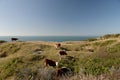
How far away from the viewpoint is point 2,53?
34.8 metres

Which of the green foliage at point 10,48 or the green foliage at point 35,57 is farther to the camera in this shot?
the green foliage at point 10,48

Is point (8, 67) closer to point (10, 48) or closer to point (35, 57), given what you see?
point (35, 57)

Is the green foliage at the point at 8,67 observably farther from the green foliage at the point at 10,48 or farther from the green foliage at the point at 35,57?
the green foliage at the point at 10,48

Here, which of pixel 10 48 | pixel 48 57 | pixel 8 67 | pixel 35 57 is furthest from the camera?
pixel 10 48

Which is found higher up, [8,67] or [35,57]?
[35,57]

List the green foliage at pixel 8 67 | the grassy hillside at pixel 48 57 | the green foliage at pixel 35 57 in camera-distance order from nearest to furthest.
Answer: the grassy hillside at pixel 48 57 → the green foliage at pixel 8 67 → the green foliage at pixel 35 57

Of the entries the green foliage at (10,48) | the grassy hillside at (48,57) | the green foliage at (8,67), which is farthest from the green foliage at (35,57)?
the green foliage at (10,48)

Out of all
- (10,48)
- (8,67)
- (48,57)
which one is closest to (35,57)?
(48,57)

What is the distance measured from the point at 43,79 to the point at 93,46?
955 inches

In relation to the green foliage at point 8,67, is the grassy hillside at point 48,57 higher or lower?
higher

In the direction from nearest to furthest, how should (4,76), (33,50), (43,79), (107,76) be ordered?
1. (107,76)
2. (43,79)
3. (4,76)
4. (33,50)

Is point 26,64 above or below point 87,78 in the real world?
below

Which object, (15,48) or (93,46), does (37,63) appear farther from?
(93,46)

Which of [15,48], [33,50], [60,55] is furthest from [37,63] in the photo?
[15,48]
